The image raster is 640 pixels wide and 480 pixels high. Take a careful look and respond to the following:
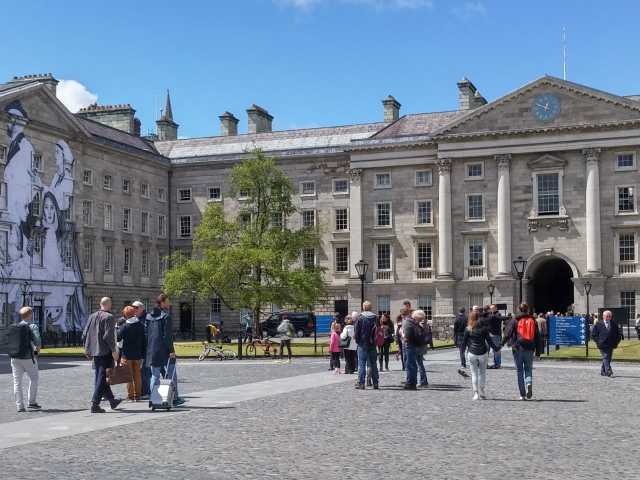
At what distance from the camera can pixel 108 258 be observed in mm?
67562

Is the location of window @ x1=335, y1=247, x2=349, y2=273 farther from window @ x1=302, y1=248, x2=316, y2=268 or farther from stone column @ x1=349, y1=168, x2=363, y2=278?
window @ x1=302, y1=248, x2=316, y2=268

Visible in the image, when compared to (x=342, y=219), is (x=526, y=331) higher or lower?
lower

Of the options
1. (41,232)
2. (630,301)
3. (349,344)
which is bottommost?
(349,344)

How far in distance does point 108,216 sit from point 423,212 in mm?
21923

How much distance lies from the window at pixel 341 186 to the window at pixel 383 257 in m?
5.12

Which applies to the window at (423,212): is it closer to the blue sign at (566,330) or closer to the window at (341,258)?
the window at (341,258)

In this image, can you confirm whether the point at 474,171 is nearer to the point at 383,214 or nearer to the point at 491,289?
the point at 383,214

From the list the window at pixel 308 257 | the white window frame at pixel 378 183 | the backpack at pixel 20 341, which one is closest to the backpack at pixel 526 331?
the backpack at pixel 20 341

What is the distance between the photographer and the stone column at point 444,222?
66.8 metres

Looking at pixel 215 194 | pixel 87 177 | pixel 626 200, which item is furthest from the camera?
pixel 215 194

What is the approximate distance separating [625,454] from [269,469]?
4663 mm

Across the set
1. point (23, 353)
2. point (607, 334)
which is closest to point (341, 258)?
point (607, 334)

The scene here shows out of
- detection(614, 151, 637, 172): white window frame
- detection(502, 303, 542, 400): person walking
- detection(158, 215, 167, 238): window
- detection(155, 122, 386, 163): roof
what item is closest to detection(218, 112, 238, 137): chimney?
detection(155, 122, 386, 163): roof

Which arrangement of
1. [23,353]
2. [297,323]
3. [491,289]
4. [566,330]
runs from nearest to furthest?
[23,353]
[566,330]
[491,289]
[297,323]
